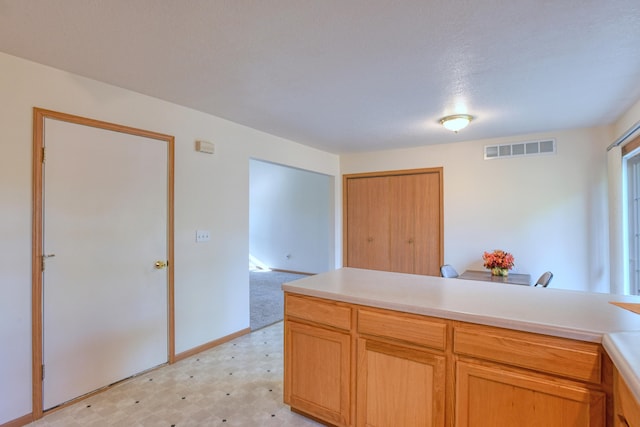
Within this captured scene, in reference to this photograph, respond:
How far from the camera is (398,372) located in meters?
1.70

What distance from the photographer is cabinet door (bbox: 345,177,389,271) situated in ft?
16.6

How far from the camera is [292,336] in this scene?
2.10 meters

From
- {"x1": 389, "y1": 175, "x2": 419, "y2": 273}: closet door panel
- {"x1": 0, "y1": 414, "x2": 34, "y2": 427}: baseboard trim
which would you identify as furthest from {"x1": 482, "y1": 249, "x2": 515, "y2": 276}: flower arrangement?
{"x1": 0, "y1": 414, "x2": 34, "y2": 427}: baseboard trim

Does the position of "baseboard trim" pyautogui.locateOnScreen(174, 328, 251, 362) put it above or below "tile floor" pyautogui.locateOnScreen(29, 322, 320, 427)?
above

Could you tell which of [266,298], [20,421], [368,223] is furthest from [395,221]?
[20,421]

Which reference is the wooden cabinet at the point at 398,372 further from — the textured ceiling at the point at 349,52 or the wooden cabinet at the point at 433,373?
the textured ceiling at the point at 349,52

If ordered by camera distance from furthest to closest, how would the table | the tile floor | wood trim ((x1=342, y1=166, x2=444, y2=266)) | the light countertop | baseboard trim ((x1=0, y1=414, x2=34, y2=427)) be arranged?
wood trim ((x1=342, y1=166, x2=444, y2=266)), the table, the tile floor, baseboard trim ((x1=0, y1=414, x2=34, y2=427)), the light countertop

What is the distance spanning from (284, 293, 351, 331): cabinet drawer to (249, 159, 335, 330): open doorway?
14.2ft

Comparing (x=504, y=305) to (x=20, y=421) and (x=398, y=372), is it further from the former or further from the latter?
(x=20, y=421)

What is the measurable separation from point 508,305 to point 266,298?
4244 millimetres

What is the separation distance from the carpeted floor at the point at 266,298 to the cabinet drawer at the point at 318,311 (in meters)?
1.95

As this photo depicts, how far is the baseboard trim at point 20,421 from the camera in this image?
1980 millimetres

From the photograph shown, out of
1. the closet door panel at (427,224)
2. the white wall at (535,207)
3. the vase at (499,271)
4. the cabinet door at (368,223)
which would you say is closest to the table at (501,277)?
the vase at (499,271)

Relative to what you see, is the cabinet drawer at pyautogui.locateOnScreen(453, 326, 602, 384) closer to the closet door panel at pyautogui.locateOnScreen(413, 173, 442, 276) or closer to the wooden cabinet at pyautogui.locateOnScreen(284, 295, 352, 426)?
the wooden cabinet at pyautogui.locateOnScreen(284, 295, 352, 426)
